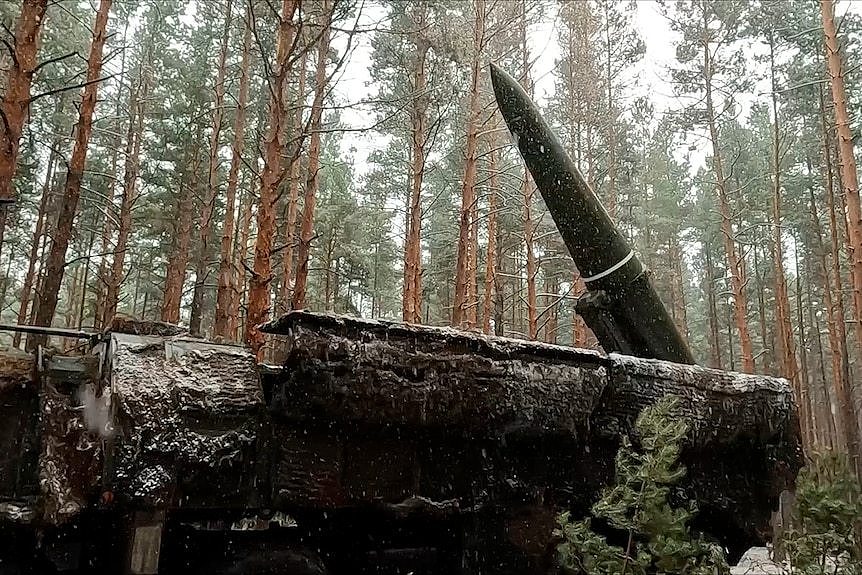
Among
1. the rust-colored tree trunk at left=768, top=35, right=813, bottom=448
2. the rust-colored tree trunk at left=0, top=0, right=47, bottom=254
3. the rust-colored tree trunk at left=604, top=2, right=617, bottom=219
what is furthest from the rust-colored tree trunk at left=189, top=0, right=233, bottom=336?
the rust-colored tree trunk at left=768, top=35, right=813, bottom=448

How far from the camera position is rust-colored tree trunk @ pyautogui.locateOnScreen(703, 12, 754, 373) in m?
12.7

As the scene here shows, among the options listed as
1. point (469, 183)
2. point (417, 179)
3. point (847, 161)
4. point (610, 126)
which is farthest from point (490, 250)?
point (847, 161)

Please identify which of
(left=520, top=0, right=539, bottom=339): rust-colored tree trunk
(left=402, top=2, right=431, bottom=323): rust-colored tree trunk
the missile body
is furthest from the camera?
(left=520, top=0, right=539, bottom=339): rust-colored tree trunk

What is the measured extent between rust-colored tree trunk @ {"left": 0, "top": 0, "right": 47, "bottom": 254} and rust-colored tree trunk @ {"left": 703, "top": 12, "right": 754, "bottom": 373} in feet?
39.8

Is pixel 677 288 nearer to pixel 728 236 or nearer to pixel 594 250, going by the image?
pixel 728 236

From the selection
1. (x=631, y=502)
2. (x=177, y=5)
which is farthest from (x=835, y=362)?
(x=177, y=5)

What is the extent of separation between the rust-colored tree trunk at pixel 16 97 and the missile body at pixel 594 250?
385 cm

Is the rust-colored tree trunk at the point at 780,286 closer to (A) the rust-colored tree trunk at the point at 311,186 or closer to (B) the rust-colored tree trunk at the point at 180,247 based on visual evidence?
(A) the rust-colored tree trunk at the point at 311,186

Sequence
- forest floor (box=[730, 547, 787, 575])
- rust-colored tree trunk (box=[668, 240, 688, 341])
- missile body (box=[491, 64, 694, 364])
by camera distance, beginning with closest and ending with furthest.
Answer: forest floor (box=[730, 547, 787, 575]) < missile body (box=[491, 64, 694, 364]) < rust-colored tree trunk (box=[668, 240, 688, 341])

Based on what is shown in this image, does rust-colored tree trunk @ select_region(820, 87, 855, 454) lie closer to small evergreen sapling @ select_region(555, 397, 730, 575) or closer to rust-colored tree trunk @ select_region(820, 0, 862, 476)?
rust-colored tree trunk @ select_region(820, 0, 862, 476)

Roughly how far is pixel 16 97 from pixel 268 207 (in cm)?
212

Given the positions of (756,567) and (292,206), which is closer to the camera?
(756,567)

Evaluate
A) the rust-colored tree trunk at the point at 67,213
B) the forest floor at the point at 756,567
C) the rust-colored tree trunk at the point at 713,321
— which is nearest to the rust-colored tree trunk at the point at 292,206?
the rust-colored tree trunk at the point at 67,213

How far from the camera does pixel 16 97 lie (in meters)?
5.13
